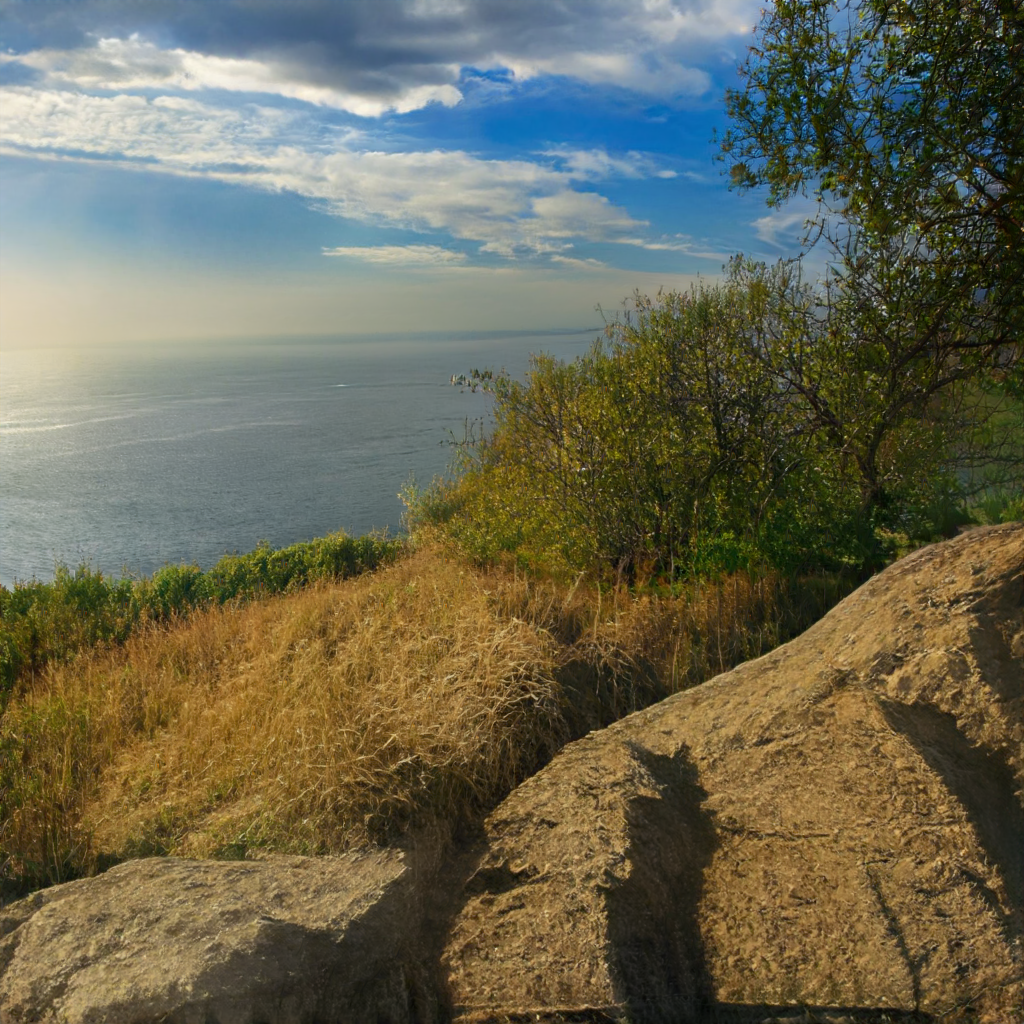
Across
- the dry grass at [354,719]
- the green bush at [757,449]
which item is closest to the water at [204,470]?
the green bush at [757,449]

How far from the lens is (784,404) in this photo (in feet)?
26.0

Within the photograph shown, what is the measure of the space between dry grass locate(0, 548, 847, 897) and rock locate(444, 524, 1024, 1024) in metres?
0.72

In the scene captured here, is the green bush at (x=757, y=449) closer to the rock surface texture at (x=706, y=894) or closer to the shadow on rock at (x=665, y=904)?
the rock surface texture at (x=706, y=894)

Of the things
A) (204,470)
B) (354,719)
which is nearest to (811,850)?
(354,719)

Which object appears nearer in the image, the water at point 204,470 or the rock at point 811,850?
the rock at point 811,850

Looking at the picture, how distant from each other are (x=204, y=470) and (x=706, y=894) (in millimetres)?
35876

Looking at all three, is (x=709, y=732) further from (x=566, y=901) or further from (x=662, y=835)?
(x=566, y=901)

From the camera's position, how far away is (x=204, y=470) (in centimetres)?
3609

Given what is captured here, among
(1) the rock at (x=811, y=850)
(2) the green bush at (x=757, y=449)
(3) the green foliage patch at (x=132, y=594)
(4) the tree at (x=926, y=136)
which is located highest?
(4) the tree at (x=926, y=136)

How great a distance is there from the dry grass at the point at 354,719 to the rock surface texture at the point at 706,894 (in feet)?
1.77

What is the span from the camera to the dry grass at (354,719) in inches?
184

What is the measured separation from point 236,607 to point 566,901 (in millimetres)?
9294

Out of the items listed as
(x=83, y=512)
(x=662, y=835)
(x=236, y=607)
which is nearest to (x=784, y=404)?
(x=662, y=835)

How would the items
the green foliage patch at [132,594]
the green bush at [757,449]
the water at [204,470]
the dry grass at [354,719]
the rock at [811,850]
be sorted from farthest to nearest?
1. the water at [204,470]
2. the green foliage patch at [132,594]
3. the green bush at [757,449]
4. the dry grass at [354,719]
5. the rock at [811,850]
